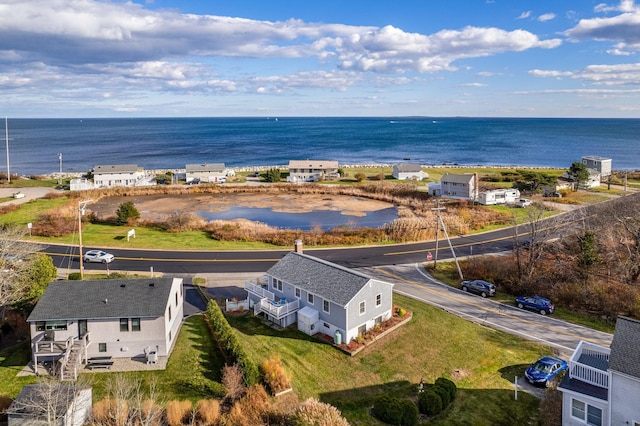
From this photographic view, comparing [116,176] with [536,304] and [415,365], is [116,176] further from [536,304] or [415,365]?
[536,304]

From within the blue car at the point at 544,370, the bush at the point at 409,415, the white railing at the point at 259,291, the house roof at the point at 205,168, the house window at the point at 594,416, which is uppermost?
the house roof at the point at 205,168

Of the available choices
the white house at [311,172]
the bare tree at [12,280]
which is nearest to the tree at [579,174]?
the white house at [311,172]

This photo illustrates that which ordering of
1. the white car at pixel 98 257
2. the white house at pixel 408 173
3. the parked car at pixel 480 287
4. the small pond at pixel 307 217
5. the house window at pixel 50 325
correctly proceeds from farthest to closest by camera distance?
the white house at pixel 408 173
the small pond at pixel 307 217
the white car at pixel 98 257
the parked car at pixel 480 287
the house window at pixel 50 325

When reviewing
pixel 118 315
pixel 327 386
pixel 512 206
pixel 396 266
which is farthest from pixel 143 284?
pixel 512 206

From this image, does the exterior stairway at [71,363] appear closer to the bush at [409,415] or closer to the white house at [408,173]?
the bush at [409,415]

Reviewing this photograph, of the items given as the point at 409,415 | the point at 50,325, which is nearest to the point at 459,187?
the point at 409,415

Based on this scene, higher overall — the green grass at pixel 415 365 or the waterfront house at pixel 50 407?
the waterfront house at pixel 50 407

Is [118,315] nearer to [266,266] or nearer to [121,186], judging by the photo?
[266,266]

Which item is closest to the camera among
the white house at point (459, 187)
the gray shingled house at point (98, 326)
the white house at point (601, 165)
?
the gray shingled house at point (98, 326)
